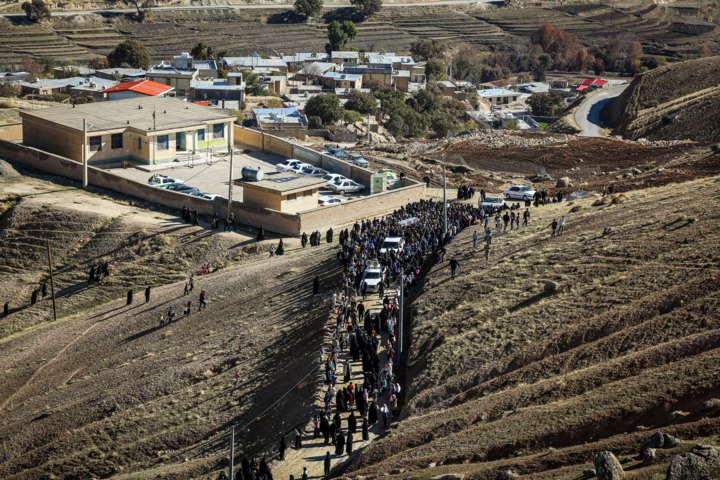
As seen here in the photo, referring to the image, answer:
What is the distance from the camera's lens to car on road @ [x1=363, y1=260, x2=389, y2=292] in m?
34.2

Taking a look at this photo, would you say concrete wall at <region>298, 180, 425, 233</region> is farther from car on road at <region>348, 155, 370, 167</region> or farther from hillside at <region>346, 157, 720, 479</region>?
hillside at <region>346, 157, 720, 479</region>

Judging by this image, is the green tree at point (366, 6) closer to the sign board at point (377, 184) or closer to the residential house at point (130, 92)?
the residential house at point (130, 92)

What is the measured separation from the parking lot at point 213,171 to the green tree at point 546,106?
63.8 meters

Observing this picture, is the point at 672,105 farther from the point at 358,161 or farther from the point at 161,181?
the point at 161,181

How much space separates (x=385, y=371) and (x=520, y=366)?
172 inches

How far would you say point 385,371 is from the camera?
28.0 metres

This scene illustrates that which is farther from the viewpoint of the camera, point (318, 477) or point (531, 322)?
point (531, 322)

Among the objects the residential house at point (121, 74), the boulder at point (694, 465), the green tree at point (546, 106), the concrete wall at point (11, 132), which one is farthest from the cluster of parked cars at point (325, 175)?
the green tree at point (546, 106)

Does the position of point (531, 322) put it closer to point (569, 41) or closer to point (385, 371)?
point (385, 371)

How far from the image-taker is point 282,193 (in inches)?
1857

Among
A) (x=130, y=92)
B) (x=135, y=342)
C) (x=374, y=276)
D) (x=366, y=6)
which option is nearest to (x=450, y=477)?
(x=374, y=276)

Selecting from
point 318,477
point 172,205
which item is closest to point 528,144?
point 172,205

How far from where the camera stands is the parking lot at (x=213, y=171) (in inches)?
2079

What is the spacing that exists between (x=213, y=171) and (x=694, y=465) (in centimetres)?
4420
